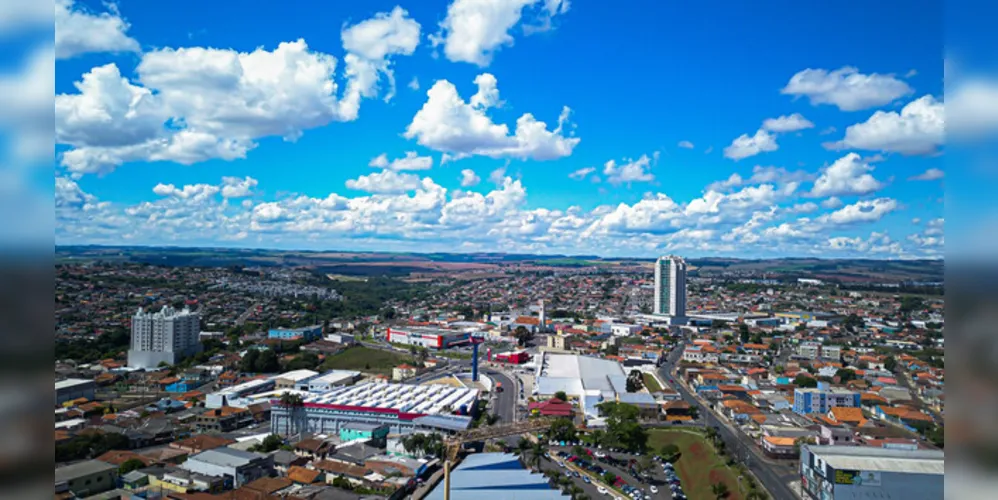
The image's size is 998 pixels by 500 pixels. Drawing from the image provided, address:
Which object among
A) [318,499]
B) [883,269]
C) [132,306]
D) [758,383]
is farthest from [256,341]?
[883,269]

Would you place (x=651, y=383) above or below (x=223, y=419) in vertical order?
below

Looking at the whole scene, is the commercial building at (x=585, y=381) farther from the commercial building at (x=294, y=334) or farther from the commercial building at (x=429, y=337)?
the commercial building at (x=294, y=334)

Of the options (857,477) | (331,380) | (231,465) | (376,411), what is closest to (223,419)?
(376,411)

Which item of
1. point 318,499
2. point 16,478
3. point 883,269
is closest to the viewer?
point 16,478

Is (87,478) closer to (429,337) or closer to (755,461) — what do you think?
(755,461)

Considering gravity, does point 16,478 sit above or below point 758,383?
above

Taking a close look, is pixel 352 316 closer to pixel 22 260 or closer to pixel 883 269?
pixel 22 260

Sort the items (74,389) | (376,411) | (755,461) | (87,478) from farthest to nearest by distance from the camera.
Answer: (74,389) → (376,411) → (755,461) → (87,478)

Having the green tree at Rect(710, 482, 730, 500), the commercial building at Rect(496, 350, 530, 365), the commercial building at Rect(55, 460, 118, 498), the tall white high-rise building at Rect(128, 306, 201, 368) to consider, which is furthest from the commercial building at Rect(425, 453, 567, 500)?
the tall white high-rise building at Rect(128, 306, 201, 368)
